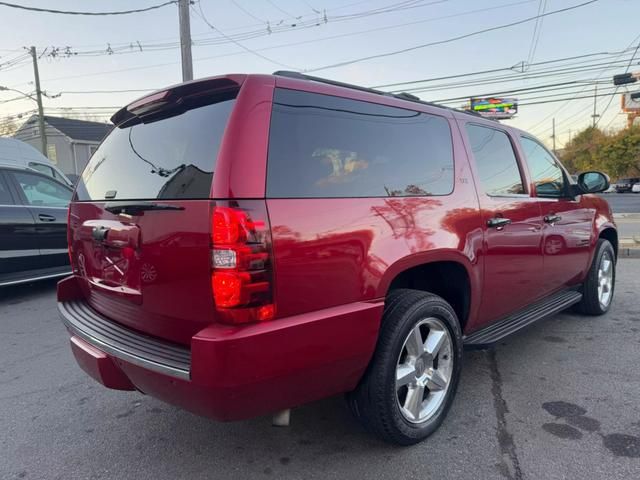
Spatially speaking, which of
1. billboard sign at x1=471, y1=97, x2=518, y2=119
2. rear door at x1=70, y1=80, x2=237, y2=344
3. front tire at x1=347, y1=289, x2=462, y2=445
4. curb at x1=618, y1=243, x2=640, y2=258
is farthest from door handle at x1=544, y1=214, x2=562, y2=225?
billboard sign at x1=471, y1=97, x2=518, y2=119

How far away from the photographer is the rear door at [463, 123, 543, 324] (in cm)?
310

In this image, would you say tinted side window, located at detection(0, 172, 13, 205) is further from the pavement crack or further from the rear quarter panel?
the pavement crack

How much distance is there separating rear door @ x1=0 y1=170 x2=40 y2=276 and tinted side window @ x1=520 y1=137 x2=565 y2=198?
5813 mm

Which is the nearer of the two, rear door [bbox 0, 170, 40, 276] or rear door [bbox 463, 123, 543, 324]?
rear door [bbox 463, 123, 543, 324]

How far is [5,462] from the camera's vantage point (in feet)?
8.27

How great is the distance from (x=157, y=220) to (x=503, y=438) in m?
2.14

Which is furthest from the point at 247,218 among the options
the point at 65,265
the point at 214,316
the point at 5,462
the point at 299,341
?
the point at 65,265

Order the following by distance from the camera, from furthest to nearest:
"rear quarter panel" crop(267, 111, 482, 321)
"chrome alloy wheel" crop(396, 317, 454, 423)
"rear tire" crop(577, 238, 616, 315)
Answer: "rear tire" crop(577, 238, 616, 315) < "chrome alloy wheel" crop(396, 317, 454, 423) < "rear quarter panel" crop(267, 111, 482, 321)

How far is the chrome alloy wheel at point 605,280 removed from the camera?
4.83 meters

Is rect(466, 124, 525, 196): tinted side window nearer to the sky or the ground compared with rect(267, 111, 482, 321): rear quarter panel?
nearer to the sky

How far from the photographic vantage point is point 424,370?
2.65 meters

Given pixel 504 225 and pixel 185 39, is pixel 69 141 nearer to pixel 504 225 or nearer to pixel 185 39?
pixel 185 39

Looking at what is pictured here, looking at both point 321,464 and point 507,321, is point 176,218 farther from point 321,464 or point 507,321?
point 507,321

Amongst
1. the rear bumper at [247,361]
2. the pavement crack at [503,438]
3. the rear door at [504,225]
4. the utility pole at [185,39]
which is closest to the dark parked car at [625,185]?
the utility pole at [185,39]
